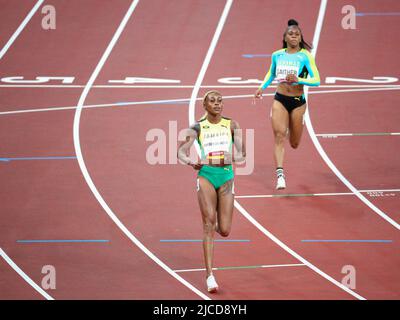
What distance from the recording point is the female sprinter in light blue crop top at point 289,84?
14.7 m

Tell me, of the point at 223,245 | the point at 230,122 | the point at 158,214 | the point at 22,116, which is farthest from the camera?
the point at 22,116

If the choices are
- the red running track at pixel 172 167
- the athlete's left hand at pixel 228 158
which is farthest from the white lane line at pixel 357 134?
the athlete's left hand at pixel 228 158

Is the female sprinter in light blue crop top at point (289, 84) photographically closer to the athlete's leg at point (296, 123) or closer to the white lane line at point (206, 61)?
the athlete's leg at point (296, 123)

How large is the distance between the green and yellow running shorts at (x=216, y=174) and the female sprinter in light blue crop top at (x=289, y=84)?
2815 mm

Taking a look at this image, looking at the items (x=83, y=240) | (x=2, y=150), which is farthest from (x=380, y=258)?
(x=2, y=150)

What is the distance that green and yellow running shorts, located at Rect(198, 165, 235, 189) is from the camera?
11812 millimetres

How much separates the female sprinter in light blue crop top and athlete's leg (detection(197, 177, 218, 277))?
2940 mm

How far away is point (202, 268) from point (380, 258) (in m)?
2.15

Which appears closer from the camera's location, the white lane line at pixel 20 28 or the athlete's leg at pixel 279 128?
the athlete's leg at pixel 279 128

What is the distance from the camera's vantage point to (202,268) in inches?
496

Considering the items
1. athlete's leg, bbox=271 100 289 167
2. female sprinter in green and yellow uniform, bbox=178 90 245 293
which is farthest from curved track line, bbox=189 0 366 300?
female sprinter in green and yellow uniform, bbox=178 90 245 293

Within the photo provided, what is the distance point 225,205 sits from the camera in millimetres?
11867

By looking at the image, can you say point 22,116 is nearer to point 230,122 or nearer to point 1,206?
point 1,206

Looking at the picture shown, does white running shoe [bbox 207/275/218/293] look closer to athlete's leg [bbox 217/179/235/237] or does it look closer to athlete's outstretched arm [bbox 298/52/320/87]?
athlete's leg [bbox 217/179/235/237]
